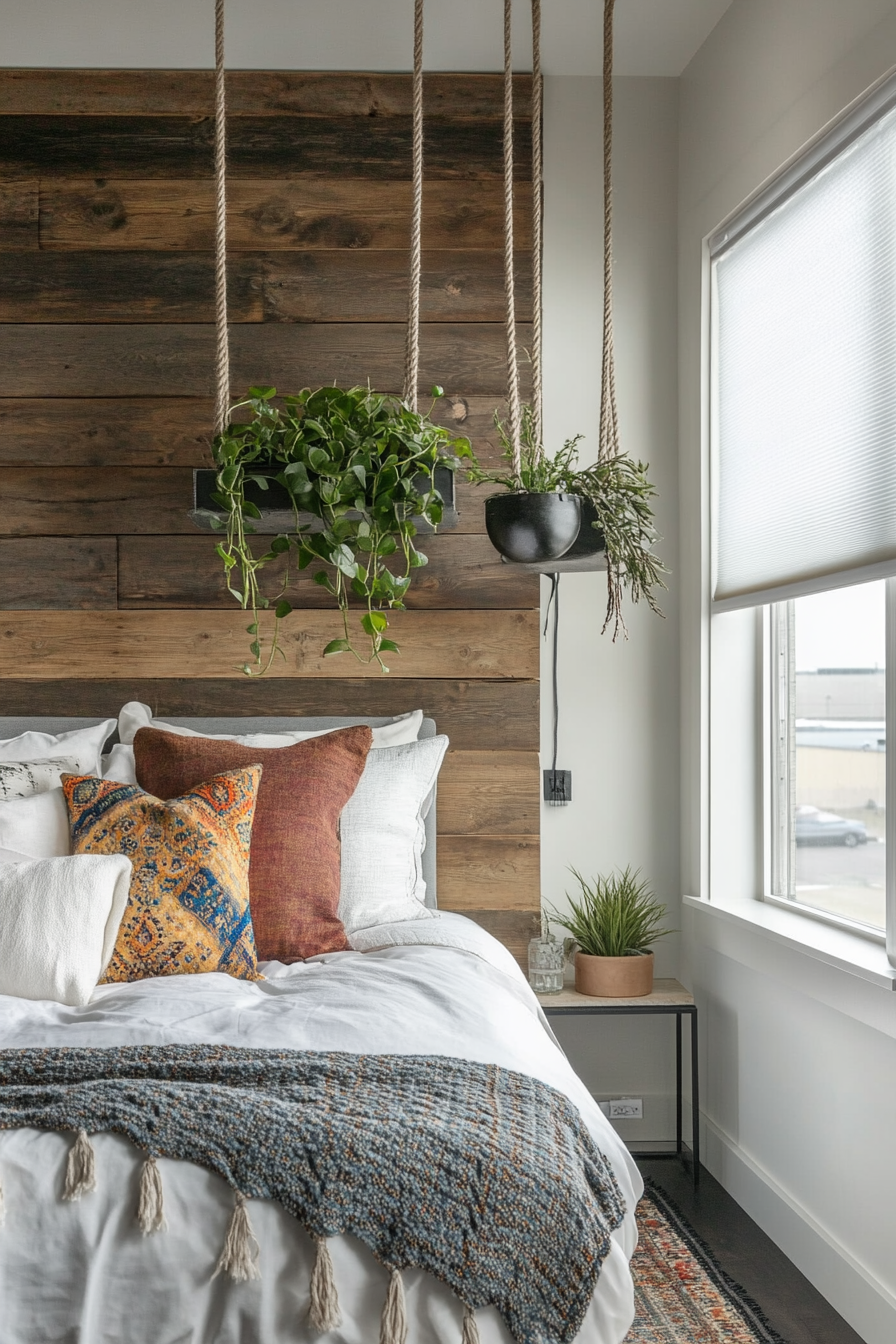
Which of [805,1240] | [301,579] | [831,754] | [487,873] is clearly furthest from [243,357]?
[805,1240]

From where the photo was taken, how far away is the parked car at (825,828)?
2.26m

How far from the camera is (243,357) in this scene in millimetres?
2965

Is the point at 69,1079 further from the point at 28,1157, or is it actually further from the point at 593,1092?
the point at 593,1092

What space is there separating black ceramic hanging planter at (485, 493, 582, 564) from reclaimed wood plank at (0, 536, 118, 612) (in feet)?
3.85

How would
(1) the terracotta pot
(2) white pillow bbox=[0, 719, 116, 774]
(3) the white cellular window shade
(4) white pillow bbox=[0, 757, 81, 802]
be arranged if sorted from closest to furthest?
(3) the white cellular window shade < (4) white pillow bbox=[0, 757, 81, 802] < (2) white pillow bbox=[0, 719, 116, 774] < (1) the terracotta pot

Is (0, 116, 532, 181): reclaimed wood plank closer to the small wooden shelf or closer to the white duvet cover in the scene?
the small wooden shelf

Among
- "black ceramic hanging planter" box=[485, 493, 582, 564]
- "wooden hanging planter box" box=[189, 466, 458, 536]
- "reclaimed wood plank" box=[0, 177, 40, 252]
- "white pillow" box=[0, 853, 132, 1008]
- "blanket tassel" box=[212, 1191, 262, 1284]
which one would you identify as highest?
"reclaimed wood plank" box=[0, 177, 40, 252]

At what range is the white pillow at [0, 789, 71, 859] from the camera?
212 cm

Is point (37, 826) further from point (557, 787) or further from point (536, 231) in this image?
point (536, 231)

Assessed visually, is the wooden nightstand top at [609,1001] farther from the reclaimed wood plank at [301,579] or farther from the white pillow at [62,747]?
the white pillow at [62,747]

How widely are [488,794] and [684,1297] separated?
127 cm

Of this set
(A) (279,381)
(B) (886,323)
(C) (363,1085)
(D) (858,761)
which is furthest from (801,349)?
(C) (363,1085)

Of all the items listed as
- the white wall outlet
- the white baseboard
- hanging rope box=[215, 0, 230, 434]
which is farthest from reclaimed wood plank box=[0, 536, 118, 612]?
the white baseboard

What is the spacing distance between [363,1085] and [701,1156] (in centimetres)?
185
